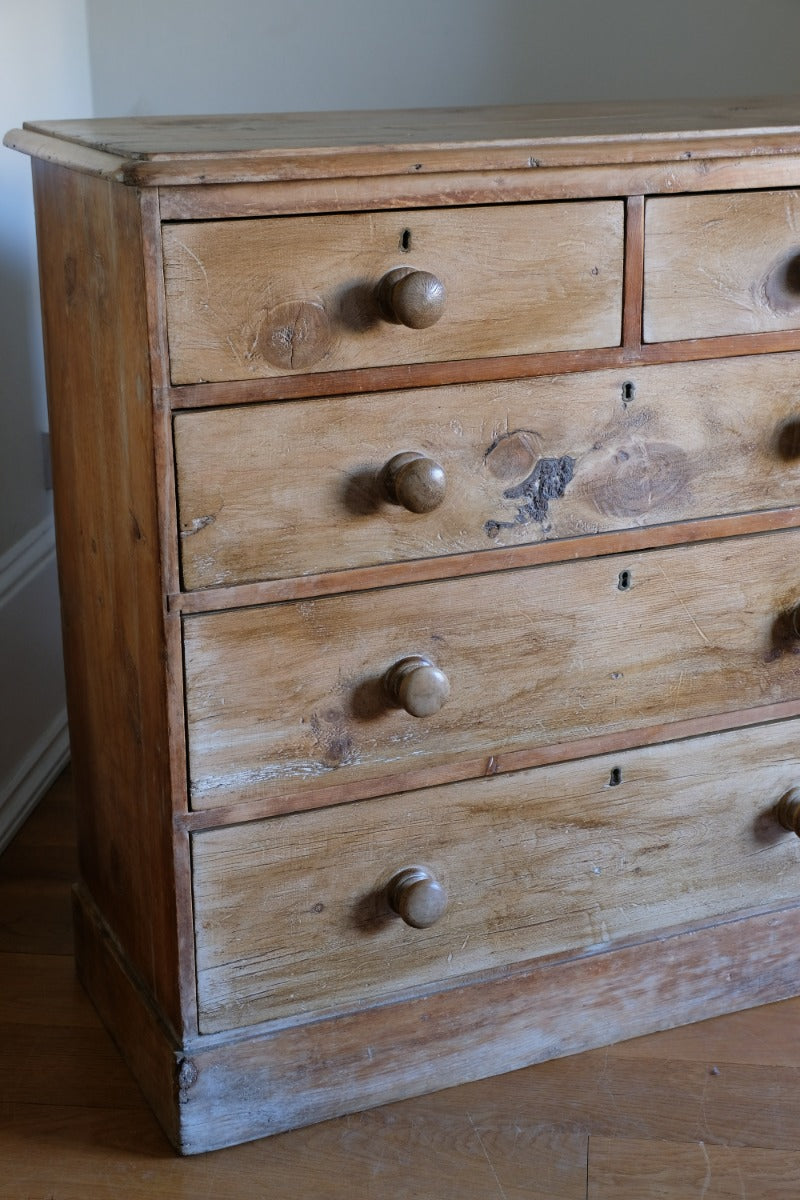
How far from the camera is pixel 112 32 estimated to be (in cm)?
189

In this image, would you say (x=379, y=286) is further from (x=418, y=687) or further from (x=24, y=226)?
(x=24, y=226)

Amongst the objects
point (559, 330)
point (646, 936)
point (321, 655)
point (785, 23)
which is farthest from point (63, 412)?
point (785, 23)

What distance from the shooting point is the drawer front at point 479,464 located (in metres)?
1.09

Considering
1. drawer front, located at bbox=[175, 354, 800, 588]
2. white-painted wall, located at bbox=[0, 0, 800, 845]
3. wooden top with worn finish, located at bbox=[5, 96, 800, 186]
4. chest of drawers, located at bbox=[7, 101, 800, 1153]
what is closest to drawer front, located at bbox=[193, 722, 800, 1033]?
chest of drawers, located at bbox=[7, 101, 800, 1153]

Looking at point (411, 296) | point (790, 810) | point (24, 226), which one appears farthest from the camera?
point (24, 226)

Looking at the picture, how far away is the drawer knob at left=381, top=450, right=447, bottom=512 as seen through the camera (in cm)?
110

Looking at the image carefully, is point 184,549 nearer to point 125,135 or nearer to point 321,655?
point 321,655

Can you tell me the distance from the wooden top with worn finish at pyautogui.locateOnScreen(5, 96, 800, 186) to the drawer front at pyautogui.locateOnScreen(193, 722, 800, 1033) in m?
0.56

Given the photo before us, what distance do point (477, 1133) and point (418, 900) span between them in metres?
0.25

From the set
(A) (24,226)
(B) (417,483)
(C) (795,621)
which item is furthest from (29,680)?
(C) (795,621)

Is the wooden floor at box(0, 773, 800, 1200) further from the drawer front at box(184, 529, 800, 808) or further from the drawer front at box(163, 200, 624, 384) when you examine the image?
the drawer front at box(163, 200, 624, 384)

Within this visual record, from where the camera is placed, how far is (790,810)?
139 cm

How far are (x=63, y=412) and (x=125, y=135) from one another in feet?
0.90

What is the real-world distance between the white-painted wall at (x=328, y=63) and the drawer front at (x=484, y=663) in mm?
766
